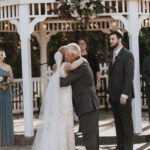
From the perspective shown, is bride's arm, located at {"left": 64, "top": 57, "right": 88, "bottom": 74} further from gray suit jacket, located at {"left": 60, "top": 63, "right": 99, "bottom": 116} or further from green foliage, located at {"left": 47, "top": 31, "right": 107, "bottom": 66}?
green foliage, located at {"left": 47, "top": 31, "right": 107, "bottom": 66}

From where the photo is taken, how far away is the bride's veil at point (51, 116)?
329 inches

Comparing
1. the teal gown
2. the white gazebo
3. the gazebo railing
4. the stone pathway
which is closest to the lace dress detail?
the stone pathway

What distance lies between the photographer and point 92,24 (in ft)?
46.9

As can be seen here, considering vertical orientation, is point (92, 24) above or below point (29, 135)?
above

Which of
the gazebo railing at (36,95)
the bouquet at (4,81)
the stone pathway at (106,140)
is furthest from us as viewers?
the gazebo railing at (36,95)

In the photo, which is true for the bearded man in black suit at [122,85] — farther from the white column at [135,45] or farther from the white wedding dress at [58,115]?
the white column at [135,45]

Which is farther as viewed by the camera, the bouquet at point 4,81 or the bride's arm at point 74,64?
the bouquet at point 4,81

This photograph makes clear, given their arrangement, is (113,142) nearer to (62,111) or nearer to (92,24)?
(62,111)

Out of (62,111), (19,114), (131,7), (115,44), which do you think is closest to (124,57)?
(115,44)

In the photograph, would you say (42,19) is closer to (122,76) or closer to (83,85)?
(122,76)

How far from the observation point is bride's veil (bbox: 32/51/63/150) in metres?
8.35

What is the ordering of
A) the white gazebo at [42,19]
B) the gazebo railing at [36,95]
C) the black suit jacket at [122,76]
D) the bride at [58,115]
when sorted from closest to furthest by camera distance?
the bride at [58,115], the black suit jacket at [122,76], the white gazebo at [42,19], the gazebo railing at [36,95]

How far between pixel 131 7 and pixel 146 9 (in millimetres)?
452

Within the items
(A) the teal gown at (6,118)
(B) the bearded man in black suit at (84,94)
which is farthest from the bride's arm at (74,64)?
(A) the teal gown at (6,118)
